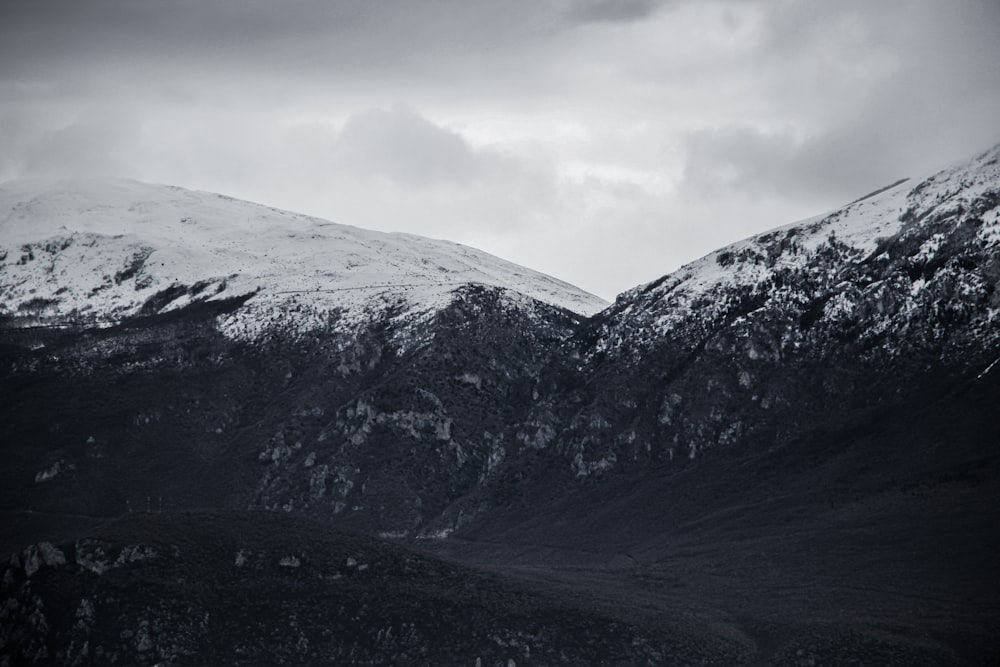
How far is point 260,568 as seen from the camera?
195 meters

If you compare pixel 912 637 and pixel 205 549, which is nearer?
pixel 912 637

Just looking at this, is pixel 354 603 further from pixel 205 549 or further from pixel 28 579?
pixel 28 579

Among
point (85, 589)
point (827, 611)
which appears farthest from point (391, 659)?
point (827, 611)

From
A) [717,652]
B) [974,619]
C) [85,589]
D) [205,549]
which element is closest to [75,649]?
[85,589]

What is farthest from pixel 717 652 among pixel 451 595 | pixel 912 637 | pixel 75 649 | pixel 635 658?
pixel 75 649

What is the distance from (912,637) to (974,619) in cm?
1144

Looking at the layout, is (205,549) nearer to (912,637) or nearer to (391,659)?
(391,659)

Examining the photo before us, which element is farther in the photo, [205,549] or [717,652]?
[205,549]

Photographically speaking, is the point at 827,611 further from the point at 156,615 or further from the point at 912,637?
the point at 156,615

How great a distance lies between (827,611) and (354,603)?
61.5m

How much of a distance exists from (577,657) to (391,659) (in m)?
22.3

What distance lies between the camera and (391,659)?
178 m

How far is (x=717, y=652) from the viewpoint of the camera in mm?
180125

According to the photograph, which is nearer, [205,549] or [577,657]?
[577,657]
